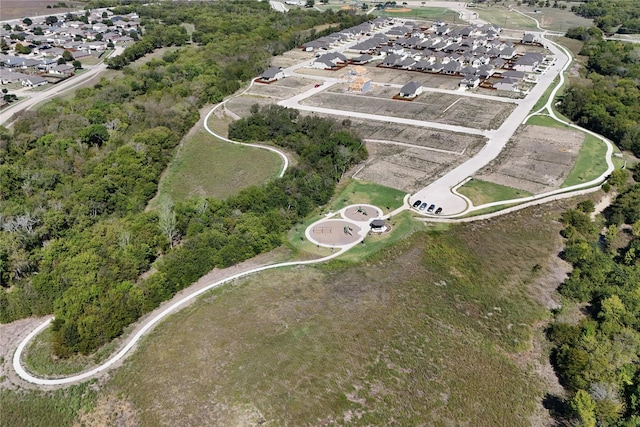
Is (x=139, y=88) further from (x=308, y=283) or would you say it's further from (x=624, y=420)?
(x=624, y=420)

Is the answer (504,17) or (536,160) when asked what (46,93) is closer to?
(536,160)

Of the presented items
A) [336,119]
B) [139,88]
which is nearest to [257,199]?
[336,119]

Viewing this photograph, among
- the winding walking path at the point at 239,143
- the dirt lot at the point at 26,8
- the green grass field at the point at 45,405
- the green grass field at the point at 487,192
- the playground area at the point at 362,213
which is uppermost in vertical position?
the green grass field at the point at 45,405

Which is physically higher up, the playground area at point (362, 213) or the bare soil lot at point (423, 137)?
the playground area at point (362, 213)

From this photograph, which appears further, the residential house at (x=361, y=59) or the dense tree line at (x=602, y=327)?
the residential house at (x=361, y=59)

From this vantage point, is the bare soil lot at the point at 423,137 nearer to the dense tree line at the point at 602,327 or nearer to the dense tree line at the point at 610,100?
the dense tree line at the point at 610,100

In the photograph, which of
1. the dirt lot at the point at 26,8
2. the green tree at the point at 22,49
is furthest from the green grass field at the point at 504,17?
the dirt lot at the point at 26,8

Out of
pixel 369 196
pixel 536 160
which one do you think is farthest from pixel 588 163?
pixel 369 196

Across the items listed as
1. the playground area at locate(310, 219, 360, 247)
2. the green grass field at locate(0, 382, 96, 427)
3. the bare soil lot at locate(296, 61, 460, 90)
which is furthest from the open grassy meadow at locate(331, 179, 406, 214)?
the bare soil lot at locate(296, 61, 460, 90)
